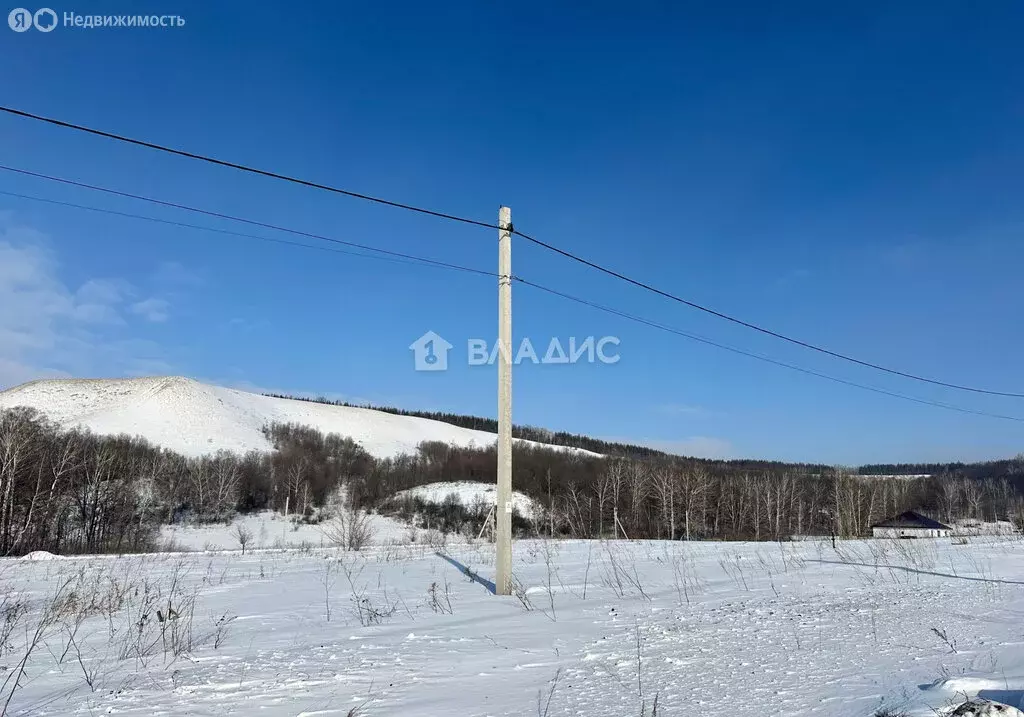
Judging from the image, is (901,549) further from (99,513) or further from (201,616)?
(99,513)

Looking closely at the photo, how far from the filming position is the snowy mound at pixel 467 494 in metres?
74.2

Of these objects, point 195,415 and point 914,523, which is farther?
point 195,415

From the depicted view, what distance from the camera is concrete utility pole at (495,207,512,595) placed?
9.80 m

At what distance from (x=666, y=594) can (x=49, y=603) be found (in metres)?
9.48

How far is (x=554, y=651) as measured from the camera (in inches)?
216

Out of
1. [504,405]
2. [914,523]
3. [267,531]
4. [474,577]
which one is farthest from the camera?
[267,531]

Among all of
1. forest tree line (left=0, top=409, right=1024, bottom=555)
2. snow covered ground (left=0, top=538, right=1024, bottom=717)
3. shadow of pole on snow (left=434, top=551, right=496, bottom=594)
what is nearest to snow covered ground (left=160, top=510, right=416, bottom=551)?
forest tree line (left=0, top=409, right=1024, bottom=555)

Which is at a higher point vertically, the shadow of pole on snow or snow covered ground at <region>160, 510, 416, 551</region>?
the shadow of pole on snow

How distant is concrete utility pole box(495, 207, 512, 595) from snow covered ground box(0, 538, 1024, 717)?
2.23ft

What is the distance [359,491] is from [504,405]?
72.0m

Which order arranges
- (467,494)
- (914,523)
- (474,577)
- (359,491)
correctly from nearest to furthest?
(474,577) < (914,523) < (359,491) < (467,494)

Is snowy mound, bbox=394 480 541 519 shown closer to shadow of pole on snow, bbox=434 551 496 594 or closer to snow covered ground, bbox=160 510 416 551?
snow covered ground, bbox=160 510 416 551

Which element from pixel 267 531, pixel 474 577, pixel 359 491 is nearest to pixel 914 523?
pixel 359 491

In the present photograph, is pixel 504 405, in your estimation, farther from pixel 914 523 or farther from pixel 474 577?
pixel 914 523
